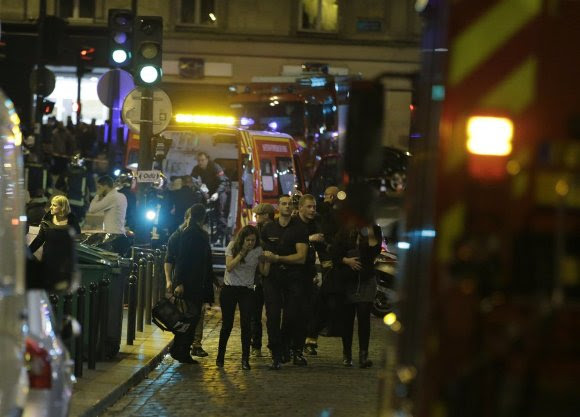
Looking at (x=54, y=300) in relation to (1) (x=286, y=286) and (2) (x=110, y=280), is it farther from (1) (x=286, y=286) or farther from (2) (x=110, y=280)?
(1) (x=286, y=286)

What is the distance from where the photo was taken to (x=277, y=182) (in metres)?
24.2

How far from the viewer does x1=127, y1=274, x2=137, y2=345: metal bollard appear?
14312mm

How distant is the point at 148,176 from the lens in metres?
16.3

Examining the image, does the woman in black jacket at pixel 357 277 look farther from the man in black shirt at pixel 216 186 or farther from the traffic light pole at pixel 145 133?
the man in black shirt at pixel 216 186

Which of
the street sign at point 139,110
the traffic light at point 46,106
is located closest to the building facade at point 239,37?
the traffic light at point 46,106

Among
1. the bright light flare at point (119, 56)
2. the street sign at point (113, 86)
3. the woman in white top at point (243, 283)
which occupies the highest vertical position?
the bright light flare at point (119, 56)

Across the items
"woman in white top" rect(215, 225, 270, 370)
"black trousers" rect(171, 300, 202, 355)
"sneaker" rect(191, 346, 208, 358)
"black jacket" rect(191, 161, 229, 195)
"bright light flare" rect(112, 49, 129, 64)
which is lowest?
"sneaker" rect(191, 346, 208, 358)

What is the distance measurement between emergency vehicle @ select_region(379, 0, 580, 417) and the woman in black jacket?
8459mm

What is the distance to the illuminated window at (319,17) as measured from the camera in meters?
41.9

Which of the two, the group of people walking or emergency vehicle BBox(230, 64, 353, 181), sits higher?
emergency vehicle BBox(230, 64, 353, 181)

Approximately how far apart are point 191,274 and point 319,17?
29.2m

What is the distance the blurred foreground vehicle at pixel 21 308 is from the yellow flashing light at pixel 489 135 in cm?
184

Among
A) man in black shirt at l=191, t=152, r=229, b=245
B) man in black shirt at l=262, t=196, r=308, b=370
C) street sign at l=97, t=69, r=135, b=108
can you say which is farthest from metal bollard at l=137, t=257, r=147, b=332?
man in black shirt at l=191, t=152, r=229, b=245

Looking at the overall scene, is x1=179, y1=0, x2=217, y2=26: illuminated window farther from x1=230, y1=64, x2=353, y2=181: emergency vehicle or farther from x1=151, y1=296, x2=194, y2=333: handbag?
x1=151, y1=296, x2=194, y2=333: handbag
